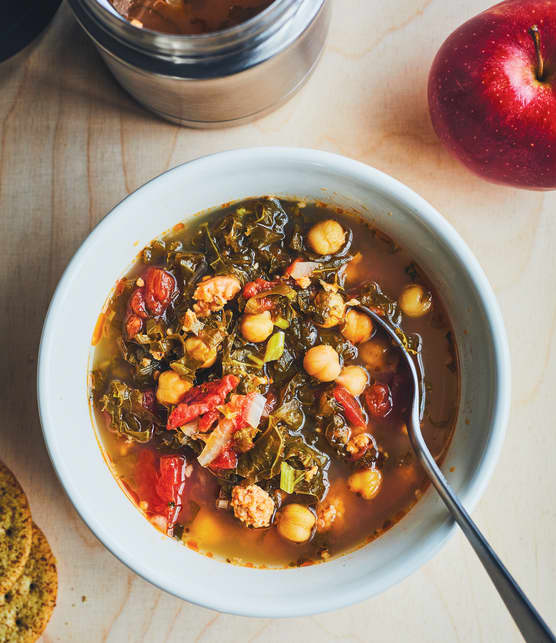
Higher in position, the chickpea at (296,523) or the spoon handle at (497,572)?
the spoon handle at (497,572)

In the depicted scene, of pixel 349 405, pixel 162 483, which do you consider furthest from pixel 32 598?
pixel 349 405

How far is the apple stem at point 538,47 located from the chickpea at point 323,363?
1214 millimetres

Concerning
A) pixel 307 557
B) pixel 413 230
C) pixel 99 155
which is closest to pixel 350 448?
pixel 307 557

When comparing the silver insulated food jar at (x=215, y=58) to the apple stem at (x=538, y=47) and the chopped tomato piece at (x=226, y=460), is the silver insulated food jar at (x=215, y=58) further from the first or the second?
the chopped tomato piece at (x=226, y=460)

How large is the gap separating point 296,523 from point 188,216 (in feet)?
3.80

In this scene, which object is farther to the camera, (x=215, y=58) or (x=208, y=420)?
(x=208, y=420)

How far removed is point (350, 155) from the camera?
2555 mm

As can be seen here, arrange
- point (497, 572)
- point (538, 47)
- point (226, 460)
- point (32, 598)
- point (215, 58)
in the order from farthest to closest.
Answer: point (32, 598)
point (226, 460)
point (538, 47)
point (215, 58)
point (497, 572)

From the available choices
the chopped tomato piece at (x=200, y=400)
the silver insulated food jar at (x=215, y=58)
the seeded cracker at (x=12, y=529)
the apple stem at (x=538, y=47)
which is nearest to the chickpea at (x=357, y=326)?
the chopped tomato piece at (x=200, y=400)

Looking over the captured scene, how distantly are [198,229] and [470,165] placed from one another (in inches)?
41.2

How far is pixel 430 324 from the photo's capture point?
235 cm

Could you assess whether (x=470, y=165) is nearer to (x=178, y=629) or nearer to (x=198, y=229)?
(x=198, y=229)

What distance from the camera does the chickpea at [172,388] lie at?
227 cm

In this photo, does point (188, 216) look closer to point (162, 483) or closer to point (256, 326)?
point (256, 326)
